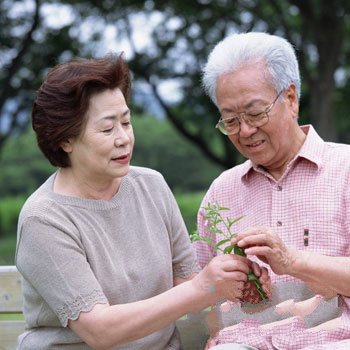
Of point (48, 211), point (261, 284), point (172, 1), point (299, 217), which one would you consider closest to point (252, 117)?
point (299, 217)

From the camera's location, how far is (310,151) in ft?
10.8

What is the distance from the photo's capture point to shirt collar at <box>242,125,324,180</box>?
3.28 meters

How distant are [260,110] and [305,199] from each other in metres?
0.39

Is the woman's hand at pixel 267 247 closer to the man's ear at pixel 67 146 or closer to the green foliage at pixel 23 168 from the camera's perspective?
the man's ear at pixel 67 146

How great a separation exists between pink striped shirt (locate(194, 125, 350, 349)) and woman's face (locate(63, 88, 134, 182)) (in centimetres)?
50

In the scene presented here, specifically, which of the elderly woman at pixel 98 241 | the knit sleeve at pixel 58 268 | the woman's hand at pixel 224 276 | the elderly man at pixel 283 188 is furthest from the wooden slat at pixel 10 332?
the woman's hand at pixel 224 276

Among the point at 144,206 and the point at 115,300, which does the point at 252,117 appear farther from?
the point at 115,300

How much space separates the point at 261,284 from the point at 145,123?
2378 centimetres

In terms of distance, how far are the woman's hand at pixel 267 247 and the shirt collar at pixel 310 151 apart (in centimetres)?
50

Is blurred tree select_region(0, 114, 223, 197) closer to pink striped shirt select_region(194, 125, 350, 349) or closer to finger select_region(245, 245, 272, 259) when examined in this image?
pink striped shirt select_region(194, 125, 350, 349)

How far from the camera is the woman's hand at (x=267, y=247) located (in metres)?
2.85

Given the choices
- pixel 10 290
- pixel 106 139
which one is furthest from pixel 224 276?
pixel 10 290

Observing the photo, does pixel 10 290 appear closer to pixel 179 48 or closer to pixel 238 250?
pixel 238 250

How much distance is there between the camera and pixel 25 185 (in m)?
25.4
